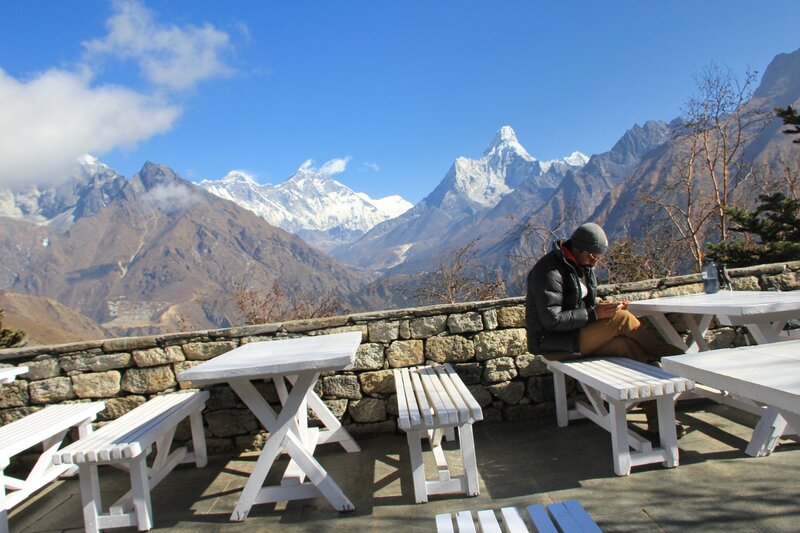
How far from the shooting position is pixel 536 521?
1844 millimetres

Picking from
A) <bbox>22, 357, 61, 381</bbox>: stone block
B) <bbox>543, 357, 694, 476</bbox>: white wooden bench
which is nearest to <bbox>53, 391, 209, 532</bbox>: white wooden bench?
<bbox>22, 357, 61, 381</bbox>: stone block

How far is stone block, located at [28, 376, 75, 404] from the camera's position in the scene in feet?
13.9

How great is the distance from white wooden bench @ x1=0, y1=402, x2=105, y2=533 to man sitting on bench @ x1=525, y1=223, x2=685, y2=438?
2956 mm

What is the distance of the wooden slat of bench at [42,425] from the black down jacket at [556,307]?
309 centimetres

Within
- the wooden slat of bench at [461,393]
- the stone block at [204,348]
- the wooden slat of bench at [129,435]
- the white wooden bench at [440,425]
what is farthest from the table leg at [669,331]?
the wooden slat of bench at [129,435]

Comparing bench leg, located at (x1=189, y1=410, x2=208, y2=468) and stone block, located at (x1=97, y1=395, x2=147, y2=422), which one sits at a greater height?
stone block, located at (x1=97, y1=395, x2=147, y2=422)

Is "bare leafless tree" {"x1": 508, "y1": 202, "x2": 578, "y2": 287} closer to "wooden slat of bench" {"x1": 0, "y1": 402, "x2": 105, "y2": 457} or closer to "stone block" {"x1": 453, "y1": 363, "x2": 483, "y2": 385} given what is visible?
"stone block" {"x1": 453, "y1": 363, "x2": 483, "y2": 385}

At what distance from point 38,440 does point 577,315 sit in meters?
3.37

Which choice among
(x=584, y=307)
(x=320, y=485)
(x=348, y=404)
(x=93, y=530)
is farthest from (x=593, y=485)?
(x=93, y=530)

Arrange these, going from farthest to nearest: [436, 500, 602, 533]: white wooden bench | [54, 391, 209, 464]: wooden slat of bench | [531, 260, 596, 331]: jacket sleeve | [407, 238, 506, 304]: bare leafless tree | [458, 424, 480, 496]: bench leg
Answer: [407, 238, 506, 304]: bare leafless tree < [531, 260, 596, 331]: jacket sleeve < [458, 424, 480, 496]: bench leg < [54, 391, 209, 464]: wooden slat of bench < [436, 500, 602, 533]: white wooden bench

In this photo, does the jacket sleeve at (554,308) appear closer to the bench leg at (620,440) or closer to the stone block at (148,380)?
the bench leg at (620,440)

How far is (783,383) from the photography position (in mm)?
1510

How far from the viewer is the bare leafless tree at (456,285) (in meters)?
8.12

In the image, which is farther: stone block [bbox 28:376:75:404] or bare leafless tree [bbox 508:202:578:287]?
bare leafless tree [bbox 508:202:578:287]
